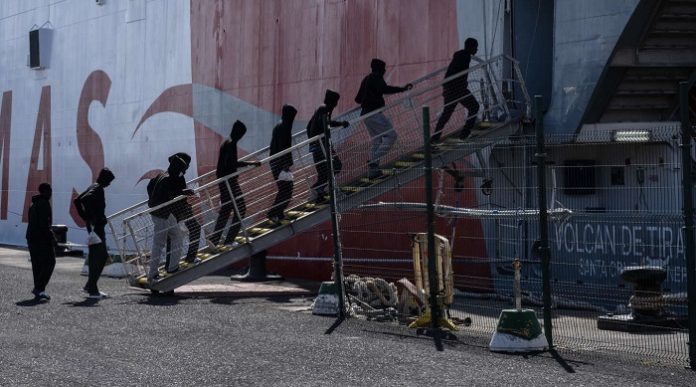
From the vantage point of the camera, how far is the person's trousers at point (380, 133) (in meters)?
14.9

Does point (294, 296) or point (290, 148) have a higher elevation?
point (290, 148)

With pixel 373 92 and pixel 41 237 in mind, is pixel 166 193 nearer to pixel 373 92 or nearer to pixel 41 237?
pixel 41 237

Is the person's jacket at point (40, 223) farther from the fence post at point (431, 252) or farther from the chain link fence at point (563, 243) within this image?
the fence post at point (431, 252)

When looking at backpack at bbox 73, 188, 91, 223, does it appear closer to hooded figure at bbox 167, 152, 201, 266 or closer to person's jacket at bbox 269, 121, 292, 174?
hooded figure at bbox 167, 152, 201, 266

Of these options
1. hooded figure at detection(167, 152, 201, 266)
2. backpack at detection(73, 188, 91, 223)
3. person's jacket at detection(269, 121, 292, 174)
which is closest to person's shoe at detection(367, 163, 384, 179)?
person's jacket at detection(269, 121, 292, 174)

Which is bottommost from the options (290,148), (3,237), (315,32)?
(3,237)

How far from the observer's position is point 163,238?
15.3 m

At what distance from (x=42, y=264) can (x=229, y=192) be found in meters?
2.57

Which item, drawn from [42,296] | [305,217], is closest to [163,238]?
[42,296]

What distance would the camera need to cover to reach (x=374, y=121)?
15.1 metres

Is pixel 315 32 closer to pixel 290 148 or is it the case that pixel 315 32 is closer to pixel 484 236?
pixel 290 148

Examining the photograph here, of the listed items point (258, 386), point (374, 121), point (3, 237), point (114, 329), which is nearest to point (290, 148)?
point (374, 121)

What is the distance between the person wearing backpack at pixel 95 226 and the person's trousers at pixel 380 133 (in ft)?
11.8

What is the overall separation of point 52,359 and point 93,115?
1603 cm
